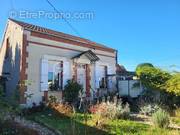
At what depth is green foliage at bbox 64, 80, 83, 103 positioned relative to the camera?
51.8ft

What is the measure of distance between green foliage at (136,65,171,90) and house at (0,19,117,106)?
11.5ft

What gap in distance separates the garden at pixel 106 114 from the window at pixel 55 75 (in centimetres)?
61

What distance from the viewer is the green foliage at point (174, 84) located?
14703 millimetres

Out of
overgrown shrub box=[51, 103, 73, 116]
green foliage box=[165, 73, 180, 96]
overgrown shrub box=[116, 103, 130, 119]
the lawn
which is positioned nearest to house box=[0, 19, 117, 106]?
overgrown shrub box=[51, 103, 73, 116]

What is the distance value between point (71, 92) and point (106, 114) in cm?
492

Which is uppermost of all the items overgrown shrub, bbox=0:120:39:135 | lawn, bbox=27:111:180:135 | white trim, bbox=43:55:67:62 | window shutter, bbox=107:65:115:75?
white trim, bbox=43:55:67:62

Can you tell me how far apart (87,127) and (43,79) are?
6.52m

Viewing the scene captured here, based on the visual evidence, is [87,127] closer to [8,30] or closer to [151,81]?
[151,81]

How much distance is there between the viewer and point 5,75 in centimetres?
1584

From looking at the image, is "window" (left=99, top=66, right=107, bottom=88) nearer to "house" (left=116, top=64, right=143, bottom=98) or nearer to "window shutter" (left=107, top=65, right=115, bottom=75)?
"window shutter" (left=107, top=65, right=115, bottom=75)

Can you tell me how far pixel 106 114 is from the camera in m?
11.3

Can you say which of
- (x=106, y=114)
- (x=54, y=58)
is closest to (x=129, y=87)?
(x=54, y=58)

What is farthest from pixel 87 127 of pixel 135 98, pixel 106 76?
pixel 106 76

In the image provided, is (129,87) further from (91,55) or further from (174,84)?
(174,84)
